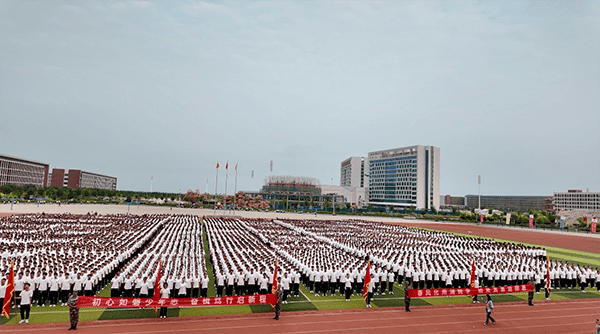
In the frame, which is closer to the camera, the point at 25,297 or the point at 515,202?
the point at 25,297

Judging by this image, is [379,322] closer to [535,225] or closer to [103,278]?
[103,278]

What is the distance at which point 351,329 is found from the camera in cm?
973

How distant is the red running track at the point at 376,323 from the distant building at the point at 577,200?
140 meters

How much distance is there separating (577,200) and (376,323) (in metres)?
156

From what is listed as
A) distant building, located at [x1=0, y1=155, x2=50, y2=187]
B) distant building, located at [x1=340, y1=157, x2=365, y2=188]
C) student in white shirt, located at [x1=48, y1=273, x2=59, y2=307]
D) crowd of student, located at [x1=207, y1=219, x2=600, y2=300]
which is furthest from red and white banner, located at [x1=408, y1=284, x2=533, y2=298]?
distant building, located at [x1=340, y1=157, x2=365, y2=188]

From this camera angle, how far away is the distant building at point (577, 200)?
397 feet

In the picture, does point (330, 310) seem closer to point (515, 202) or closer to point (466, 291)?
point (466, 291)

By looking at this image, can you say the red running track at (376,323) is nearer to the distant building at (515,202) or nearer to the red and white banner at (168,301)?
the red and white banner at (168,301)

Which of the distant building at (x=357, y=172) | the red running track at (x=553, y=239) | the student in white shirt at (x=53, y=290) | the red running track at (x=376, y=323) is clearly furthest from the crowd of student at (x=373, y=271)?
the distant building at (x=357, y=172)

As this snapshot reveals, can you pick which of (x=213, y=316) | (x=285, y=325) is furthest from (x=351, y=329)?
(x=213, y=316)

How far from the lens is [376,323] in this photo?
33.9 feet

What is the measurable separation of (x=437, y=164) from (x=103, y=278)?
105451 millimetres

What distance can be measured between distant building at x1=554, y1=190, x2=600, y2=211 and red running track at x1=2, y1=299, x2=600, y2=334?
140 metres

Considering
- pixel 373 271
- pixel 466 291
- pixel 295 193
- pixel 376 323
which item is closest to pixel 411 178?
pixel 295 193
